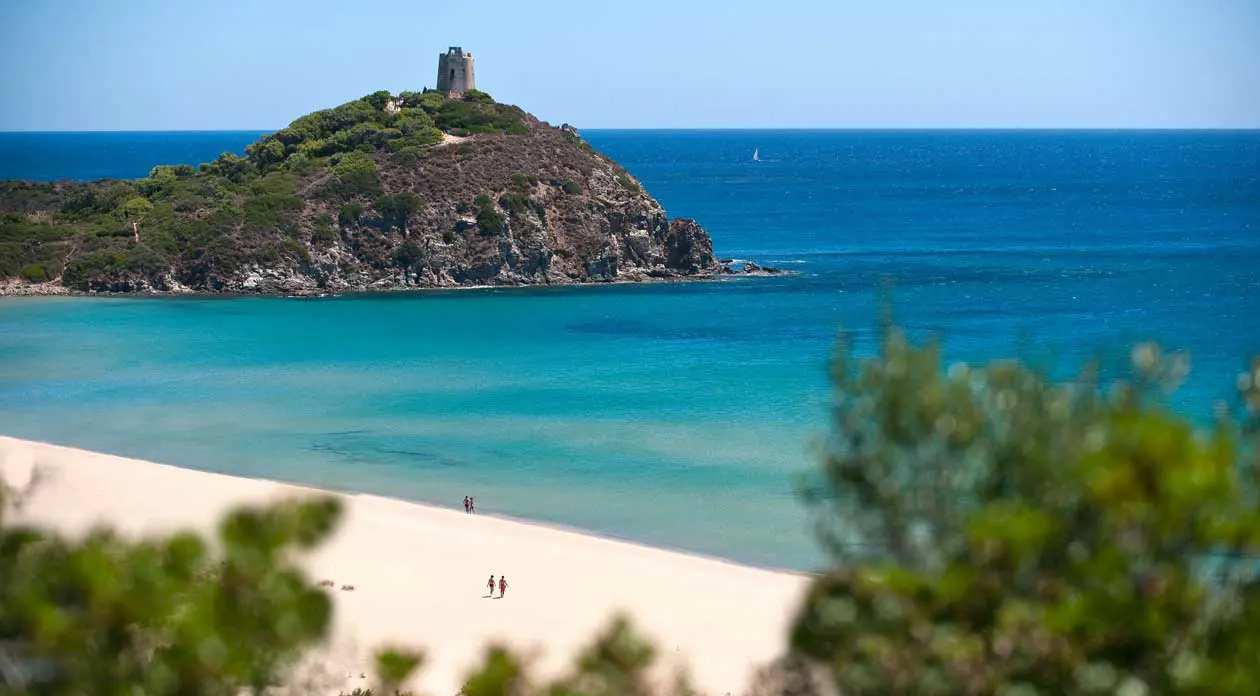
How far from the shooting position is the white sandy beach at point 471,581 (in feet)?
67.3

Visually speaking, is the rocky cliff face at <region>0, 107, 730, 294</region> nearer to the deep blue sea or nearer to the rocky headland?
the rocky headland

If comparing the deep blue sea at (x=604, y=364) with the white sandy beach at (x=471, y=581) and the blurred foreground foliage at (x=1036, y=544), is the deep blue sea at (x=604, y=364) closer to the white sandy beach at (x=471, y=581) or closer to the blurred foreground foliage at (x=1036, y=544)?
the white sandy beach at (x=471, y=581)

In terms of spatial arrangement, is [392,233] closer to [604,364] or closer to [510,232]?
[510,232]

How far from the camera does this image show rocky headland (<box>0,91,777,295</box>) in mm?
68375

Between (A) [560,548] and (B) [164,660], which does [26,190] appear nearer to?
(A) [560,548]

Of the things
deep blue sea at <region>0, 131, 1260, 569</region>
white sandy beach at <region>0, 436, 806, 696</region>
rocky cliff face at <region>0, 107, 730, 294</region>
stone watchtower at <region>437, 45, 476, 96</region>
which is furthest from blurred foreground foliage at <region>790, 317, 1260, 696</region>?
stone watchtower at <region>437, 45, 476, 96</region>

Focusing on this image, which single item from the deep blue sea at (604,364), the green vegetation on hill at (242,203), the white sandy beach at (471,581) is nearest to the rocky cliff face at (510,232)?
the green vegetation on hill at (242,203)

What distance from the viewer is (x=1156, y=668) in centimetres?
714

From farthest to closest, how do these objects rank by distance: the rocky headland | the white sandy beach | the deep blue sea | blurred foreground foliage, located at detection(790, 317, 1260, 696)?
1. the rocky headland
2. the deep blue sea
3. the white sandy beach
4. blurred foreground foliage, located at detection(790, 317, 1260, 696)

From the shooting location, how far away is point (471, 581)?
2488cm

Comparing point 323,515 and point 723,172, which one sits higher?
point 723,172

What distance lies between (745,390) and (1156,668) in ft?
123

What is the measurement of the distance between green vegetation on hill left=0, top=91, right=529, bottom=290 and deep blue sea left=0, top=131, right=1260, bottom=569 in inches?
159

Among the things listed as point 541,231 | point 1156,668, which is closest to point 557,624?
point 1156,668
